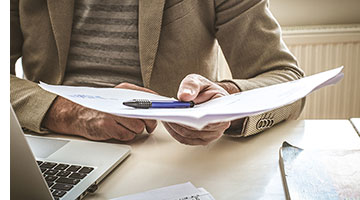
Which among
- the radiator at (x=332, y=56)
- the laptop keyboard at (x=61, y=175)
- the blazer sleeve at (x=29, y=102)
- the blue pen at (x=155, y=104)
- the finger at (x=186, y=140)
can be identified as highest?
the blue pen at (x=155, y=104)

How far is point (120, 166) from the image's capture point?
668 millimetres

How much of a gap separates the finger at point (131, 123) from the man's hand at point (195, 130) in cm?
8

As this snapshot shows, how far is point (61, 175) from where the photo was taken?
0.60 metres

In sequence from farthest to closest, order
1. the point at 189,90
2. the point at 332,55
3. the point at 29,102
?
the point at 332,55, the point at 29,102, the point at 189,90

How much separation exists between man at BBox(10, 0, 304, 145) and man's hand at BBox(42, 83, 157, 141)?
141 millimetres

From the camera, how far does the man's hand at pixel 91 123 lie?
0.77 metres

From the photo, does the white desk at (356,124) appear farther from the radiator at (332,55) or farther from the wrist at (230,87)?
the radiator at (332,55)

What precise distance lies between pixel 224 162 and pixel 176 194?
0.51 ft

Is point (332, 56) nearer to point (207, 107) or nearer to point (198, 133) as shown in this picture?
point (198, 133)

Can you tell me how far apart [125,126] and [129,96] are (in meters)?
0.12

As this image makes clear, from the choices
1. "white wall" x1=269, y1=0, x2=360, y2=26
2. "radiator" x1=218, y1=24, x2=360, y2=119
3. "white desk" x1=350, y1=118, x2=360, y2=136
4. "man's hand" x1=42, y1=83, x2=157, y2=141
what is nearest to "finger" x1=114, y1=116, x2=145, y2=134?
"man's hand" x1=42, y1=83, x2=157, y2=141

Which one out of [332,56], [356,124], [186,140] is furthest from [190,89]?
[332,56]

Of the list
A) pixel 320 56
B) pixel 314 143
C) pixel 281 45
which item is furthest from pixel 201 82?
pixel 320 56

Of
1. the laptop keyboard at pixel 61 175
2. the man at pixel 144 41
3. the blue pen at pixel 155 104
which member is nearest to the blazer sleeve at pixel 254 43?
the man at pixel 144 41
